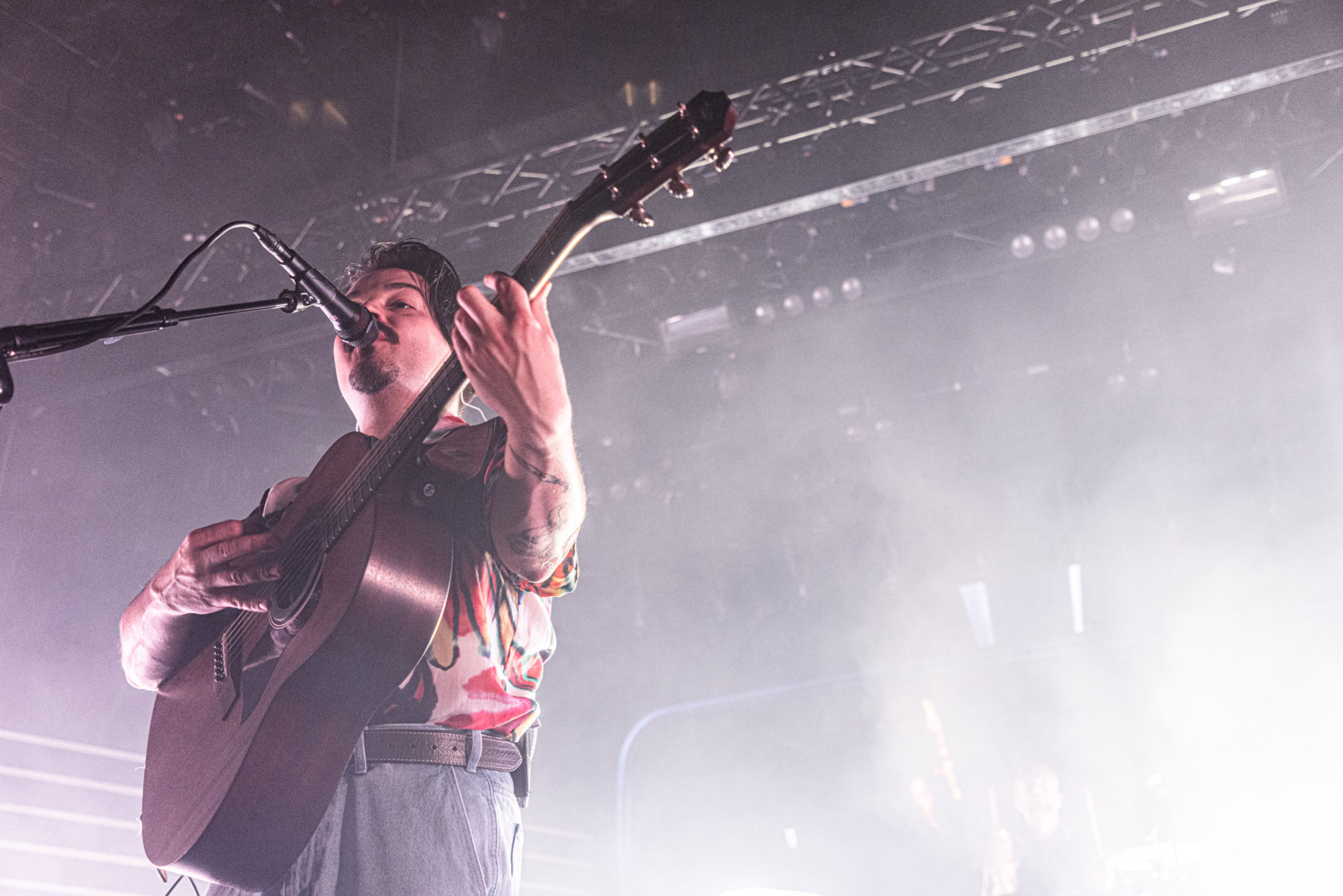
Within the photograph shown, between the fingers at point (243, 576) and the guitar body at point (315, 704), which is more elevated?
the fingers at point (243, 576)

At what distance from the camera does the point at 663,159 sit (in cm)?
172

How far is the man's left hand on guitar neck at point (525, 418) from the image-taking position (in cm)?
159

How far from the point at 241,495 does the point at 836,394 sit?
463cm

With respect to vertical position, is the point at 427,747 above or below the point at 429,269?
below

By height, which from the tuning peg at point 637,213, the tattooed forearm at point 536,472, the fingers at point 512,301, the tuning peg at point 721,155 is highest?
the tuning peg at point 721,155

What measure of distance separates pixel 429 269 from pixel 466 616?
1.06 m

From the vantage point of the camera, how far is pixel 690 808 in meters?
8.23

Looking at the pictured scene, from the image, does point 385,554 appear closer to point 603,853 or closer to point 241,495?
point 241,495

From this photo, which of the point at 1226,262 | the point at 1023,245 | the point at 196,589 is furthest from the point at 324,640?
the point at 1226,262

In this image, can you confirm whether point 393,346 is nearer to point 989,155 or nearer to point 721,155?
point 721,155

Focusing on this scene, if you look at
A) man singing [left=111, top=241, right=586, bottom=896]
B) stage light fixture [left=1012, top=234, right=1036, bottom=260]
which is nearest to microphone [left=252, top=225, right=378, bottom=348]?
man singing [left=111, top=241, right=586, bottom=896]

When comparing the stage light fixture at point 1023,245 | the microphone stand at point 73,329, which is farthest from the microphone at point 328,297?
the stage light fixture at point 1023,245

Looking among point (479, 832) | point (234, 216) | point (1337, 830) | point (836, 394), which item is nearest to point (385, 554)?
point (479, 832)

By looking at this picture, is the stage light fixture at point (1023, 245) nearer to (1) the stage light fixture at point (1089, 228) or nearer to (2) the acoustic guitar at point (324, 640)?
(1) the stage light fixture at point (1089, 228)
